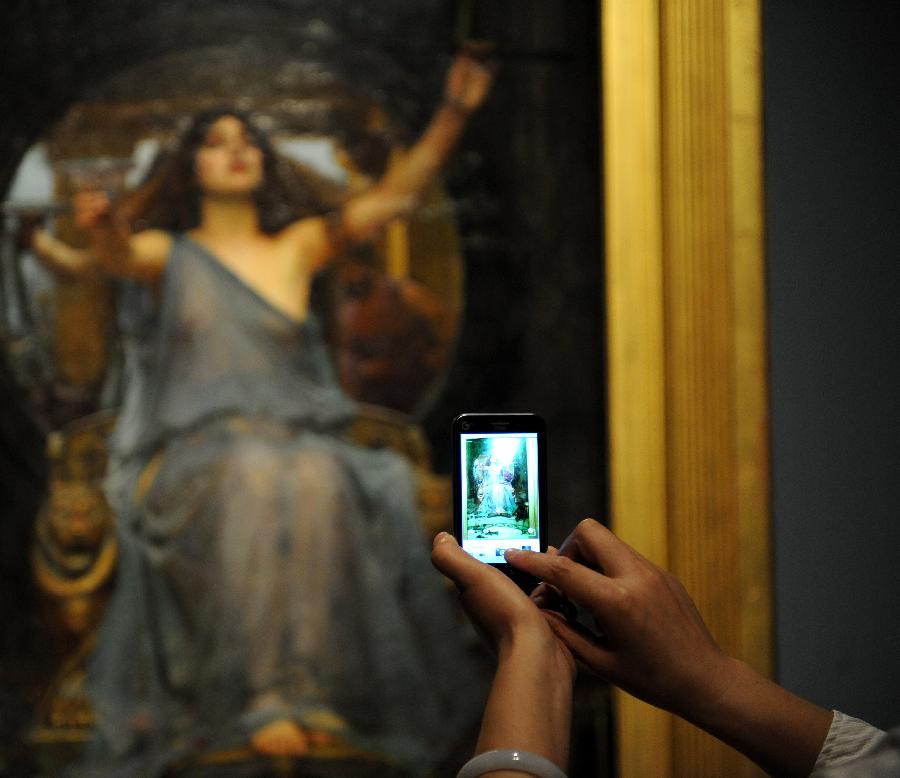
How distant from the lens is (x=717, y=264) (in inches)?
110

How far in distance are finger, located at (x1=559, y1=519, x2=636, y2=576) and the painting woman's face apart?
236cm

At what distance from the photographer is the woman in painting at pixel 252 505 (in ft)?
10.1

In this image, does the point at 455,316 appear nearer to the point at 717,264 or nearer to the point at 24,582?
the point at 717,264

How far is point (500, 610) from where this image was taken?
117 centimetres

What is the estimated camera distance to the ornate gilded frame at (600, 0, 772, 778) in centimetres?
272

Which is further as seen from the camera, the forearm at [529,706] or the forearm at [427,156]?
the forearm at [427,156]

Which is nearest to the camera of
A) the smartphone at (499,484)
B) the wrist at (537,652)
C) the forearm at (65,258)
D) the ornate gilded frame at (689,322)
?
the wrist at (537,652)

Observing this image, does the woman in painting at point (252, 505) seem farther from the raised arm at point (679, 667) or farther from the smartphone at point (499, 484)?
the raised arm at point (679, 667)

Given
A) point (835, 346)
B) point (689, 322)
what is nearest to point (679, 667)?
point (835, 346)

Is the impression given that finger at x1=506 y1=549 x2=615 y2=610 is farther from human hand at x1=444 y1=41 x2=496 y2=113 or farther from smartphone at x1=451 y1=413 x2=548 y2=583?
human hand at x1=444 y1=41 x2=496 y2=113

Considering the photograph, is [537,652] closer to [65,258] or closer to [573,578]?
[573,578]

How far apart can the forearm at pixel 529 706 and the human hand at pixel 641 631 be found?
0.25ft

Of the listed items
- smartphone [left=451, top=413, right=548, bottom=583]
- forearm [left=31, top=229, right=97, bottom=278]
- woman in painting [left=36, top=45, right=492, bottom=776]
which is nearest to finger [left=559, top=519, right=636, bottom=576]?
smartphone [left=451, top=413, right=548, bottom=583]

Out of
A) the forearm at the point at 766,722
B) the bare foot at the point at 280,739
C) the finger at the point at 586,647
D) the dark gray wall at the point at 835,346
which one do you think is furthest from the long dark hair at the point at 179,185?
the forearm at the point at 766,722
